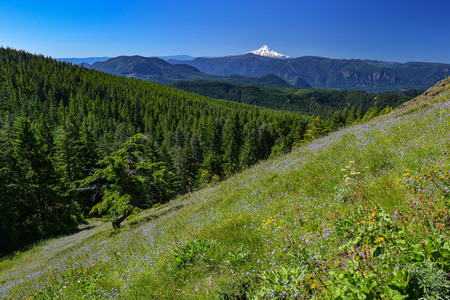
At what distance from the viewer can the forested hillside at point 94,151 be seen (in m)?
18.9

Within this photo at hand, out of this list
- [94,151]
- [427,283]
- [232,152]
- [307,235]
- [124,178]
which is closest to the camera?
[427,283]

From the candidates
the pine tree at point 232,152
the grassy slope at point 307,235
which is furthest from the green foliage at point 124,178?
the pine tree at point 232,152

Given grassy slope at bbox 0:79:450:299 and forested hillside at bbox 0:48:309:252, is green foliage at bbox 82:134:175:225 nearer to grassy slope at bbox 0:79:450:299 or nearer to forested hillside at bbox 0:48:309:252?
forested hillside at bbox 0:48:309:252

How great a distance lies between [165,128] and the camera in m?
107

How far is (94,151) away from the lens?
56625 millimetres

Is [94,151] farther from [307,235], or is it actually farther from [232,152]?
[307,235]

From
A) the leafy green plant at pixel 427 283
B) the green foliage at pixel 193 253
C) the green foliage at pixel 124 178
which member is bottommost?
the green foliage at pixel 124 178

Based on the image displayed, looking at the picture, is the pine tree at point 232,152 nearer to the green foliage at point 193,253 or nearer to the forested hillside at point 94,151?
the forested hillside at point 94,151

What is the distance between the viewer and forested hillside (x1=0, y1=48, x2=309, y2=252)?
744 inches

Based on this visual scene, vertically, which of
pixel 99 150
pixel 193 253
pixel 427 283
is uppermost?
pixel 427 283

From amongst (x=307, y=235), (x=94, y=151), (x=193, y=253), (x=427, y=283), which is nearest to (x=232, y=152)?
(x=94, y=151)

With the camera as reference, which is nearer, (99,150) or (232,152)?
(99,150)

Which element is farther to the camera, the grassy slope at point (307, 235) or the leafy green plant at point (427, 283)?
the grassy slope at point (307, 235)

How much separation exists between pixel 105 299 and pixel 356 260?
5.54 m
